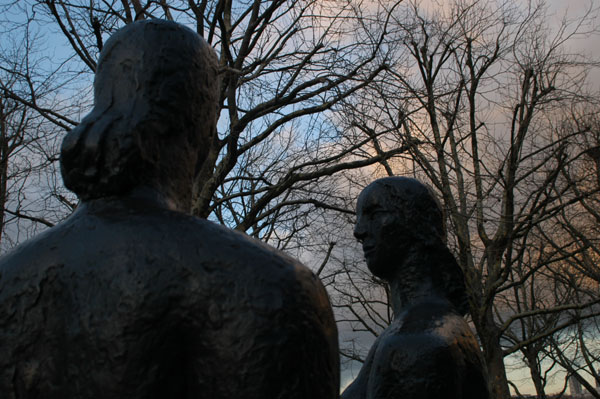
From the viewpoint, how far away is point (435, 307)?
3.14 m

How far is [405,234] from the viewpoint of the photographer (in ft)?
11.3

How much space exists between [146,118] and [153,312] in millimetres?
527

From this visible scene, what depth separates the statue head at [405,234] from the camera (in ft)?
11.1

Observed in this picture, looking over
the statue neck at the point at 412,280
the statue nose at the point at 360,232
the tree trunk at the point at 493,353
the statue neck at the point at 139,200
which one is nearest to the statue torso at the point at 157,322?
the statue neck at the point at 139,200

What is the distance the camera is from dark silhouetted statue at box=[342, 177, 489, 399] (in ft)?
9.09

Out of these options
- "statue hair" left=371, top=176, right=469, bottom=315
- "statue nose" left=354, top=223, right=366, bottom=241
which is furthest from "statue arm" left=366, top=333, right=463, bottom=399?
"statue nose" left=354, top=223, right=366, bottom=241

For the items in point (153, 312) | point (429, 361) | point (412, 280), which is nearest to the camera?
point (153, 312)

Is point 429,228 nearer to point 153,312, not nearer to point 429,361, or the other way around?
point 429,361

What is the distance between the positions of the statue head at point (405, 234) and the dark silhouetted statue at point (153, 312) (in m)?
2.14

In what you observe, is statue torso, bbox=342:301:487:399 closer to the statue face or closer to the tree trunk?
the statue face

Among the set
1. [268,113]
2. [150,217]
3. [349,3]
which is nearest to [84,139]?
[150,217]

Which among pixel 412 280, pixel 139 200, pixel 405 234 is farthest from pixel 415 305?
pixel 139 200

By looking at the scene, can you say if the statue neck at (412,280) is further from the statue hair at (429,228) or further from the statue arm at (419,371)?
the statue arm at (419,371)

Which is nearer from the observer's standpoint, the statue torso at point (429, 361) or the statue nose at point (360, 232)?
the statue torso at point (429, 361)
